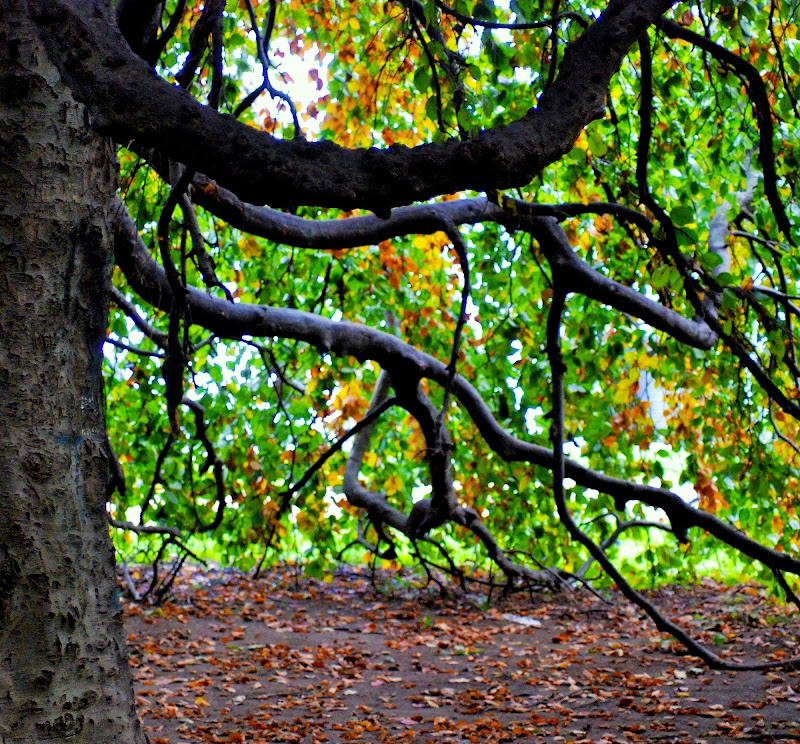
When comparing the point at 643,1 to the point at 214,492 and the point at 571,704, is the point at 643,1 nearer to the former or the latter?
the point at 571,704

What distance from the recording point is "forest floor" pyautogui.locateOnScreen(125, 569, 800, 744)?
3332 mm

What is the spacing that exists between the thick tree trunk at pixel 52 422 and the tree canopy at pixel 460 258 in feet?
0.86

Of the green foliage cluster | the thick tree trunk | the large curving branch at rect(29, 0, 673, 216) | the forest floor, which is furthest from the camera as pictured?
the green foliage cluster

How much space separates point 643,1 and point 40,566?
151 centimetres

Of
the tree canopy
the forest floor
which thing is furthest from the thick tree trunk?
the forest floor

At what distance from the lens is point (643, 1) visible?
5.52 feet

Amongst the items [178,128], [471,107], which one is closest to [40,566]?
[178,128]

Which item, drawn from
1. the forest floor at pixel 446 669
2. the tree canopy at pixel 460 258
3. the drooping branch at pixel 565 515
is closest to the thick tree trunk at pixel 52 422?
the tree canopy at pixel 460 258

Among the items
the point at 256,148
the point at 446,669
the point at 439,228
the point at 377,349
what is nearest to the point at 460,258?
the point at 439,228

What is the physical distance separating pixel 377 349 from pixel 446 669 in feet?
5.66

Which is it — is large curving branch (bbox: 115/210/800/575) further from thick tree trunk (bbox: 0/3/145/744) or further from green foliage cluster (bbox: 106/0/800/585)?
thick tree trunk (bbox: 0/3/145/744)

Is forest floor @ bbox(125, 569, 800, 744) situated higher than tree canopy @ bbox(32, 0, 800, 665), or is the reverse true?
tree canopy @ bbox(32, 0, 800, 665)

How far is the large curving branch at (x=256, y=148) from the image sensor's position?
4.36 feet

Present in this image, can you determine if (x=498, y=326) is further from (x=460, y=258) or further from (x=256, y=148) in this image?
(x=256, y=148)
